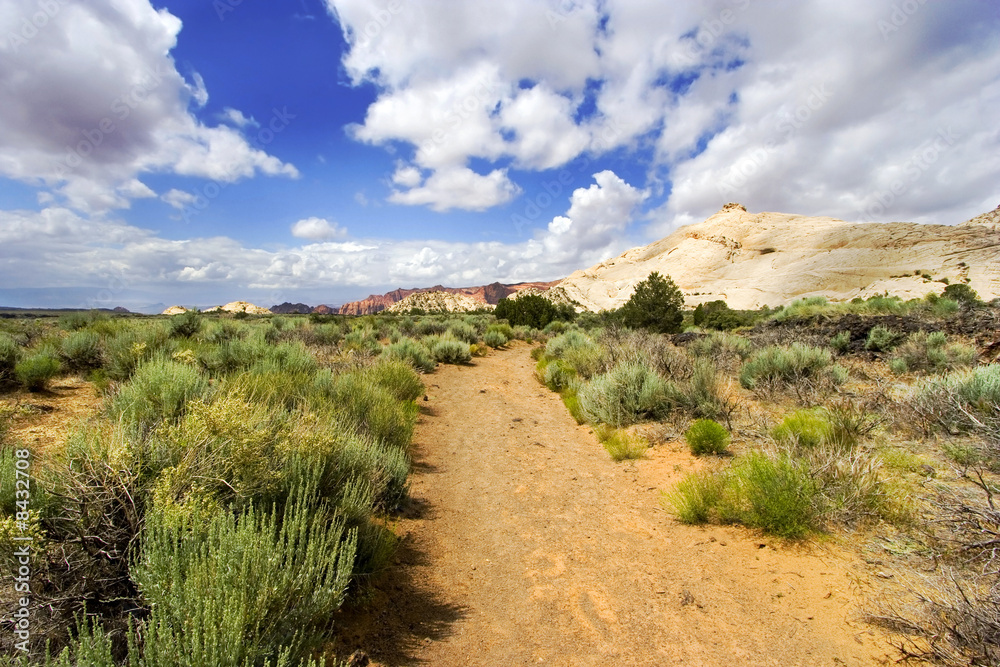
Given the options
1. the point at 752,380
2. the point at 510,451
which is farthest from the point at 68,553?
the point at 752,380

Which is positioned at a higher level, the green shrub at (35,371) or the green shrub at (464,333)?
the green shrub at (35,371)

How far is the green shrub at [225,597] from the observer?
1687 mm

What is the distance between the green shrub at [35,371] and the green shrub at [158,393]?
2.77m

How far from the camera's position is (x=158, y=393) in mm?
4695

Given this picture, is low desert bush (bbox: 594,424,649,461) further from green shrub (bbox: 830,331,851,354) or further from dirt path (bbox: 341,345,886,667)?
green shrub (bbox: 830,331,851,354)

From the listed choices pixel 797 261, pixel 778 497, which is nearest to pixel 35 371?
pixel 778 497

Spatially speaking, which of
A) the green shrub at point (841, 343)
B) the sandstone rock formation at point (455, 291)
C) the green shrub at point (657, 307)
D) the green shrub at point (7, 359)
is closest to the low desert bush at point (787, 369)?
the green shrub at point (841, 343)

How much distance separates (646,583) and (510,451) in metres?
4.00

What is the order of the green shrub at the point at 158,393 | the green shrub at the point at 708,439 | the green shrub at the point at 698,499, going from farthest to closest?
the green shrub at the point at 708,439 → the green shrub at the point at 698,499 → the green shrub at the point at 158,393

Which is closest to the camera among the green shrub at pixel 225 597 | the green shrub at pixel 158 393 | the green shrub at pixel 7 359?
the green shrub at pixel 225 597

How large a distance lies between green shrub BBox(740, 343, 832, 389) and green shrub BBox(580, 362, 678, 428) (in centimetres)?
226

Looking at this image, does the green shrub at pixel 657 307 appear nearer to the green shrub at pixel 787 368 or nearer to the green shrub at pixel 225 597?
the green shrub at pixel 787 368

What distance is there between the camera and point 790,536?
12.8 feet

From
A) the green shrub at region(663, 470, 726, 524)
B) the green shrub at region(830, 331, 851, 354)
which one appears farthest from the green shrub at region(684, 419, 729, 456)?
the green shrub at region(830, 331, 851, 354)
